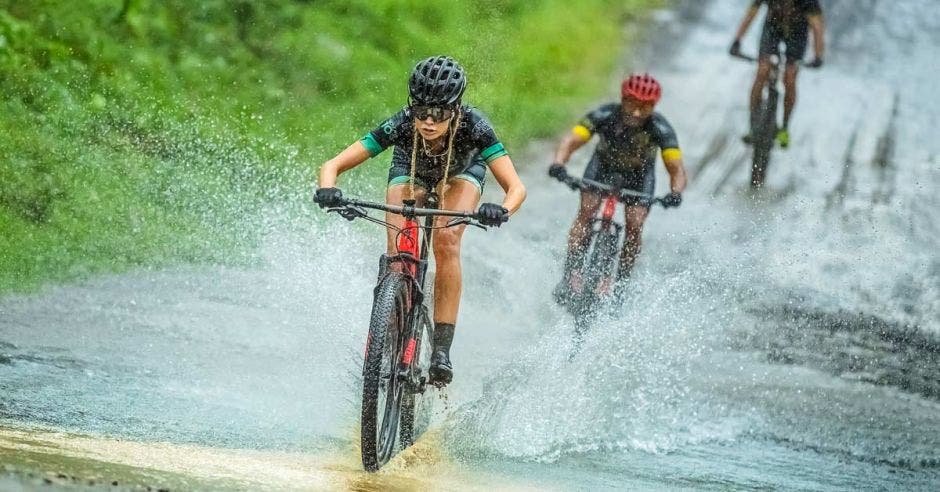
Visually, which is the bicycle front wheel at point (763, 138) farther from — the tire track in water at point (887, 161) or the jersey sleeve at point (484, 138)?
the jersey sleeve at point (484, 138)

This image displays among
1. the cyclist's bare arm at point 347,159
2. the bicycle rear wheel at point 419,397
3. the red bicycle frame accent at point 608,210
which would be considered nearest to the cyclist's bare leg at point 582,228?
the red bicycle frame accent at point 608,210

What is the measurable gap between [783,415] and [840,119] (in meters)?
8.84

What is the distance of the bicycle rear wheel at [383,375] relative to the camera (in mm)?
5812

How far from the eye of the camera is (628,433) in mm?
8195

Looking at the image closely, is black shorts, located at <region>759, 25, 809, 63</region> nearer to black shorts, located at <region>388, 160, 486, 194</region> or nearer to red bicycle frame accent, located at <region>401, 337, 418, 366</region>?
black shorts, located at <region>388, 160, 486, 194</region>

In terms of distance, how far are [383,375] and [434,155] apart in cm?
130

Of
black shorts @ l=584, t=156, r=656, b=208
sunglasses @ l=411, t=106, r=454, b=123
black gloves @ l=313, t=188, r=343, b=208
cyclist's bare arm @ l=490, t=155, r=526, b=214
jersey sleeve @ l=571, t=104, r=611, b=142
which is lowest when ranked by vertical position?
black gloves @ l=313, t=188, r=343, b=208

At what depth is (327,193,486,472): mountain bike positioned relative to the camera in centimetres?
586

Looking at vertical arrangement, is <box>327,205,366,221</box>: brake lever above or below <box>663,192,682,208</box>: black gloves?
below

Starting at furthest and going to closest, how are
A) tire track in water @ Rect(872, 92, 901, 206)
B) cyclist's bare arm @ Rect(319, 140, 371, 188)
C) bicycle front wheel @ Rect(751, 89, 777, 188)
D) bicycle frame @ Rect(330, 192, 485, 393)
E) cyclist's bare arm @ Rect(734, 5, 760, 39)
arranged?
tire track in water @ Rect(872, 92, 901, 206)
cyclist's bare arm @ Rect(734, 5, 760, 39)
bicycle front wheel @ Rect(751, 89, 777, 188)
cyclist's bare arm @ Rect(319, 140, 371, 188)
bicycle frame @ Rect(330, 192, 485, 393)

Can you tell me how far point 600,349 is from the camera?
377 inches

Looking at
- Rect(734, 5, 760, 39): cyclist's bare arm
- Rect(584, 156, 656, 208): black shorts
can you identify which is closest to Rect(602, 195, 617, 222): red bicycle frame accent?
Rect(584, 156, 656, 208): black shorts

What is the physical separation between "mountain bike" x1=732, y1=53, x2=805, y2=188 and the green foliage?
3.09 m

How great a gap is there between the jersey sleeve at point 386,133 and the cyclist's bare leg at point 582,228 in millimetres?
3556
